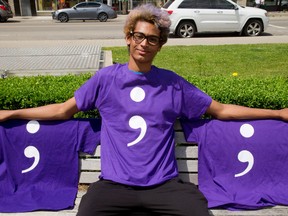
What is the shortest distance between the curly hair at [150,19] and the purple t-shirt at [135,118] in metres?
0.29

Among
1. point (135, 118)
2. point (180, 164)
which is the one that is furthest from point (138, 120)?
point (180, 164)

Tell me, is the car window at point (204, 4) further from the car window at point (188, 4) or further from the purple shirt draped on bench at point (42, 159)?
the purple shirt draped on bench at point (42, 159)

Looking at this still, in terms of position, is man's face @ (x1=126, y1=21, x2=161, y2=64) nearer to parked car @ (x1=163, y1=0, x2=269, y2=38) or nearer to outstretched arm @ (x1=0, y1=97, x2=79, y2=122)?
outstretched arm @ (x1=0, y1=97, x2=79, y2=122)

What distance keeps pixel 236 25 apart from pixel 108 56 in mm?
7546

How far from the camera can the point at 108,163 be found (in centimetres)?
262

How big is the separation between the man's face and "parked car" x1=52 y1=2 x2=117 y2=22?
23375mm

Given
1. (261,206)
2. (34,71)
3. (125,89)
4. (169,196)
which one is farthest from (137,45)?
(34,71)

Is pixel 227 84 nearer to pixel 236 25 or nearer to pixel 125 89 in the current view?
pixel 125 89

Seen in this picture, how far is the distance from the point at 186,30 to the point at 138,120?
12187 mm

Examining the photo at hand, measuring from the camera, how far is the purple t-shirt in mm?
2576

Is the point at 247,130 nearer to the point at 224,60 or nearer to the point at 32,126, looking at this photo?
the point at 32,126

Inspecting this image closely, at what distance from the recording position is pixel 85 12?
2491cm

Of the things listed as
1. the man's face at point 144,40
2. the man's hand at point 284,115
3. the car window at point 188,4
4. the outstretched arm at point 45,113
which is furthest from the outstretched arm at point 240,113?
the car window at point 188,4

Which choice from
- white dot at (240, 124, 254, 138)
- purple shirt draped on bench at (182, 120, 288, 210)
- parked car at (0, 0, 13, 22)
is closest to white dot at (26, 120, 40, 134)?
purple shirt draped on bench at (182, 120, 288, 210)
